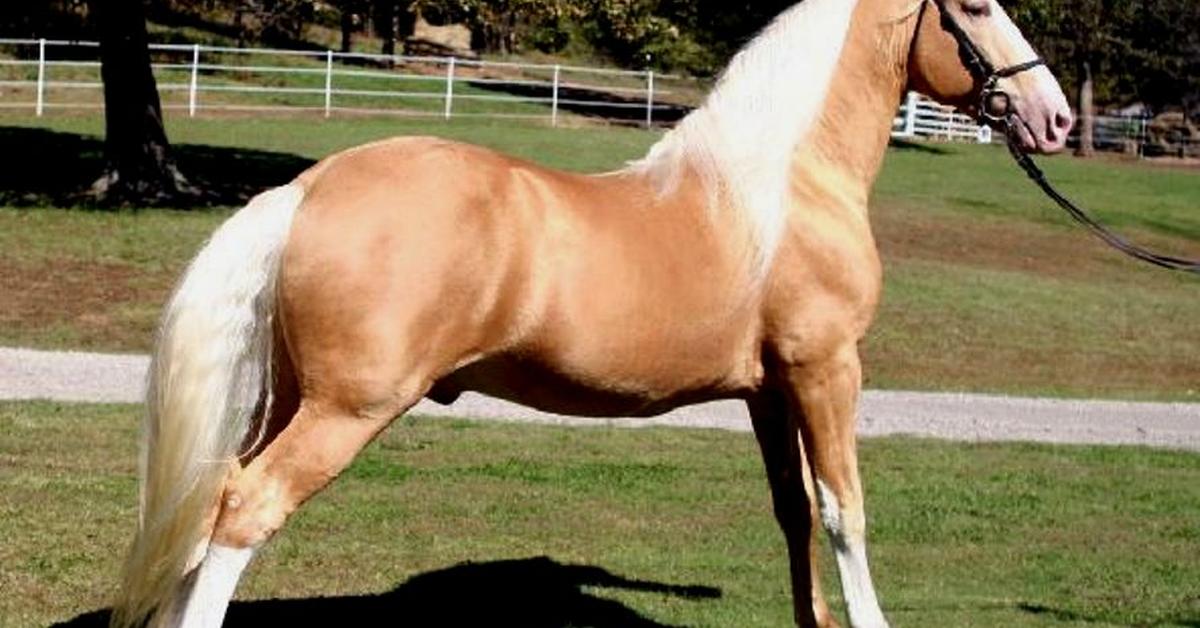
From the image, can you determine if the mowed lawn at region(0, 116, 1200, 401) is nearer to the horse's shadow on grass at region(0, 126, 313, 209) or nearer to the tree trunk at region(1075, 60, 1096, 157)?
the horse's shadow on grass at region(0, 126, 313, 209)

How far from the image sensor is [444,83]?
48156 mm

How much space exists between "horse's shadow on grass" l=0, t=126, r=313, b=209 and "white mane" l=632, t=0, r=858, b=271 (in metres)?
18.6

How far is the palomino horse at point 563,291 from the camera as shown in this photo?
5.67m

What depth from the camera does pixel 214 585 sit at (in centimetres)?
566

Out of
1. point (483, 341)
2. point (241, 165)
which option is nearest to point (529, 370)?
point (483, 341)

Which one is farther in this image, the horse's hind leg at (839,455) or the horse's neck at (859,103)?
the horse's neck at (859,103)

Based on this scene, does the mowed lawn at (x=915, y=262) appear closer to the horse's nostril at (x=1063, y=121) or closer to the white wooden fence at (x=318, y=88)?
the white wooden fence at (x=318, y=88)

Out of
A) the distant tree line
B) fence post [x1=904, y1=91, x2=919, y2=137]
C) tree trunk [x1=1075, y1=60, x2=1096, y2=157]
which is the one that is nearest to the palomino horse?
the distant tree line

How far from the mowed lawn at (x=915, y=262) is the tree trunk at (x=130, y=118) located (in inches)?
34.7

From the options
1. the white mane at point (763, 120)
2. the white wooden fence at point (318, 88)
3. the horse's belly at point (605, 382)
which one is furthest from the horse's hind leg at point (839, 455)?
the white wooden fence at point (318, 88)

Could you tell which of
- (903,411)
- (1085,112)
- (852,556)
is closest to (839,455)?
(852,556)

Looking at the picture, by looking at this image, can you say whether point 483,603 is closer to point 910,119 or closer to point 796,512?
point 796,512

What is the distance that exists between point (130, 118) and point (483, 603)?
17.8 m

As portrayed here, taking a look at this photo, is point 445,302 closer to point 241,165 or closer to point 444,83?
point 241,165
